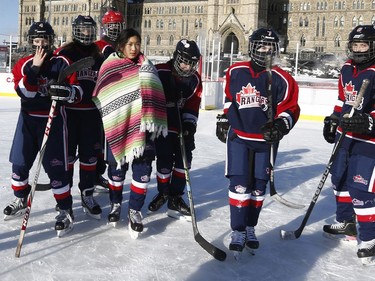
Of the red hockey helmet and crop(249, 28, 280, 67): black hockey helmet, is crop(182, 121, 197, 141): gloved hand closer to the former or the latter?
crop(249, 28, 280, 67): black hockey helmet

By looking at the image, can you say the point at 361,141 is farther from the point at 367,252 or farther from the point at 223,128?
the point at 223,128

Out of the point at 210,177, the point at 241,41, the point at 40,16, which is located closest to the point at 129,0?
the point at 40,16

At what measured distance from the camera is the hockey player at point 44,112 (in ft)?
11.0

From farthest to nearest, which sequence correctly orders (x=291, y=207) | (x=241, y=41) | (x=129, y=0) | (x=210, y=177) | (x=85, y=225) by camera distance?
(x=129, y=0) < (x=241, y=41) < (x=210, y=177) < (x=291, y=207) < (x=85, y=225)

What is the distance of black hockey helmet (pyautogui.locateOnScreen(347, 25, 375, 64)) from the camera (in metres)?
3.39

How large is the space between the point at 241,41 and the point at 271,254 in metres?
54.6

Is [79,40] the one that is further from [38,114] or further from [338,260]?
[338,260]

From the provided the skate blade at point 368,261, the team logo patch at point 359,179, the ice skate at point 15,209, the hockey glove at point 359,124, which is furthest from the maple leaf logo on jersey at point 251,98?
the ice skate at point 15,209

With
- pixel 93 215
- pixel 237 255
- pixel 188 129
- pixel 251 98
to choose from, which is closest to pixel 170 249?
pixel 237 255

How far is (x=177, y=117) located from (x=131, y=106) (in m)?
0.68

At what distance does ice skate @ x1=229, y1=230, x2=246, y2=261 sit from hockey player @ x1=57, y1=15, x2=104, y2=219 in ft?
4.26

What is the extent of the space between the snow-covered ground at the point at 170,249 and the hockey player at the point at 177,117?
19 cm

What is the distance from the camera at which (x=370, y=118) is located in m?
3.26

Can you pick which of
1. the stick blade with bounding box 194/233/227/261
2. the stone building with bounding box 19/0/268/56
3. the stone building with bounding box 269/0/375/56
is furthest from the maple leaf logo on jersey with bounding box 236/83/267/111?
the stone building with bounding box 269/0/375/56
